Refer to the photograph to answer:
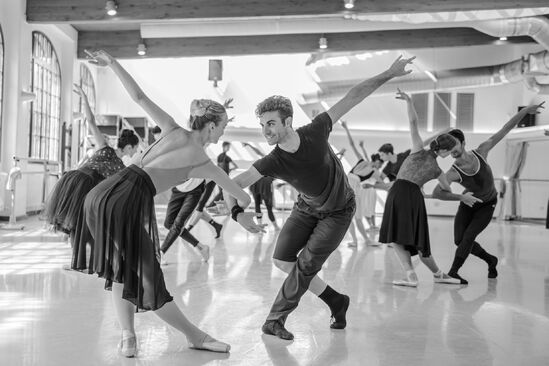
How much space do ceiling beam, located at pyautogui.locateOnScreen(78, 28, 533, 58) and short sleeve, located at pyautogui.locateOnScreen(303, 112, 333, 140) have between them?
9387 millimetres

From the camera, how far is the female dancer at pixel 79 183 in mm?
4555

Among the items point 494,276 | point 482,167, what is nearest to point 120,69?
point 482,167

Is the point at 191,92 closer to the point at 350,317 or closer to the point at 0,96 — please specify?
the point at 0,96

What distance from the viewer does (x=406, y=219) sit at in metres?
4.59

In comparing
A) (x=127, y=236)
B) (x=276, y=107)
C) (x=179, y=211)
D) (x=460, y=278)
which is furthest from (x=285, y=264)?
(x=179, y=211)

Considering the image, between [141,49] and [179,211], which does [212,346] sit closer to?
[179,211]

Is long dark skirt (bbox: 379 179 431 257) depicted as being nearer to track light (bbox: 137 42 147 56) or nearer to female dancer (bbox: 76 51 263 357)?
female dancer (bbox: 76 51 263 357)

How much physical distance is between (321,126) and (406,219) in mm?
1895

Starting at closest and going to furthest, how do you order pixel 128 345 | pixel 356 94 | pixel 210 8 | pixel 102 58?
pixel 128 345
pixel 102 58
pixel 356 94
pixel 210 8

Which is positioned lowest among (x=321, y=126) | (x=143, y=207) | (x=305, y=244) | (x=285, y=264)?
(x=285, y=264)

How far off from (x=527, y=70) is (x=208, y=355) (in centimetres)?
1113

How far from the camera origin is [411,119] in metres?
4.60

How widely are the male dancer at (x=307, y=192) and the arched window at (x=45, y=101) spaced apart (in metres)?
10.2

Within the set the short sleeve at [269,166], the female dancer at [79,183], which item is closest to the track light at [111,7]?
the female dancer at [79,183]
